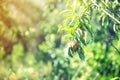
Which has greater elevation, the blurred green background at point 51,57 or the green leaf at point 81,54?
the blurred green background at point 51,57

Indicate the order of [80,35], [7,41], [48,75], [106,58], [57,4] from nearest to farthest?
[80,35], [57,4], [48,75], [106,58], [7,41]

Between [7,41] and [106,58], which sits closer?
[106,58]

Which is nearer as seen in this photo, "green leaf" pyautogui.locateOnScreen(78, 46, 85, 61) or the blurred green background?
"green leaf" pyautogui.locateOnScreen(78, 46, 85, 61)

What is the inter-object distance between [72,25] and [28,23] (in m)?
7.72

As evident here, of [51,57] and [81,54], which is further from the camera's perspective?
[51,57]

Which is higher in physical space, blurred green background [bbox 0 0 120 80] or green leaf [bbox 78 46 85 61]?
blurred green background [bbox 0 0 120 80]

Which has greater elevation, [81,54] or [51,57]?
[51,57]

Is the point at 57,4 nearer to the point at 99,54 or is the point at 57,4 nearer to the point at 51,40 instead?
the point at 51,40

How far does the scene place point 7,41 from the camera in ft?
33.0

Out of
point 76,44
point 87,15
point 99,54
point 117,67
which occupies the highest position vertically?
point 99,54

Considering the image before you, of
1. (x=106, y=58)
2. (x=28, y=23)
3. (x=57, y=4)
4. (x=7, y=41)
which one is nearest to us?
(x=57, y=4)

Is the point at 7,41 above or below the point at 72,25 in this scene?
above

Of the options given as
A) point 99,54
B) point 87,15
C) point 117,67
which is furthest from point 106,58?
point 87,15

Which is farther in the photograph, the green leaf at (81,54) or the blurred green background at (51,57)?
the blurred green background at (51,57)
